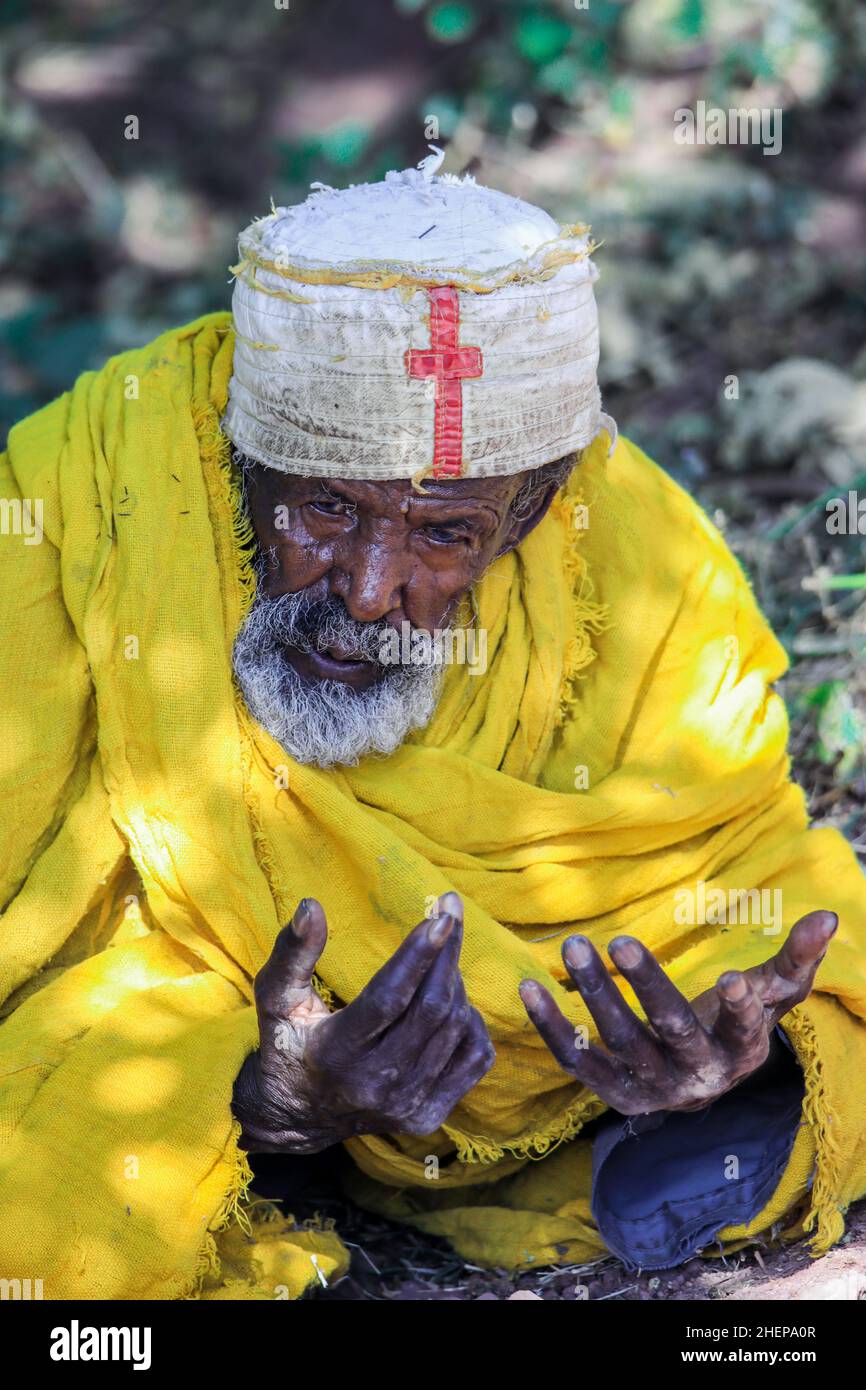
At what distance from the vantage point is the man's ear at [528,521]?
11.4 feet

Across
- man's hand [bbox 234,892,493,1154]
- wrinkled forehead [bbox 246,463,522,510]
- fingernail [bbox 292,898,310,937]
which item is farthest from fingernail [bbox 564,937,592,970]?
wrinkled forehead [bbox 246,463,522,510]

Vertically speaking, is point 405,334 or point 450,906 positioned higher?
point 405,334

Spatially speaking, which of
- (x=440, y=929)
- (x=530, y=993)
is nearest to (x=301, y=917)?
(x=440, y=929)

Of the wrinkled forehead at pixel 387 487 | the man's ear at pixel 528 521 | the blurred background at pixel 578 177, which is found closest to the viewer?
the wrinkled forehead at pixel 387 487

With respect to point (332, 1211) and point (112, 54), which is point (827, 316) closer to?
point (112, 54)

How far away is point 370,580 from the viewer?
315cm

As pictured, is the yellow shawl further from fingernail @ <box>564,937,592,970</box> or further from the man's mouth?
fingernail @ <box>564,937,592,970</box>

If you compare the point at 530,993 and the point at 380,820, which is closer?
the point at 530,993

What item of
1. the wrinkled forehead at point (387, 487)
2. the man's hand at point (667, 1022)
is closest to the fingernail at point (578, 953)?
the man's hand at point (667, 1022)

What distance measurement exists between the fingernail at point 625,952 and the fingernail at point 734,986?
0.15m

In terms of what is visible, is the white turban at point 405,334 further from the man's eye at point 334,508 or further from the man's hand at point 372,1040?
the man's hand at point 372,1040

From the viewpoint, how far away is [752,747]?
3.56 metres

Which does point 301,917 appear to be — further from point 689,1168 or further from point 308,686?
point 689,1168

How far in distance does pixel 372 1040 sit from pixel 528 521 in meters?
1.17
